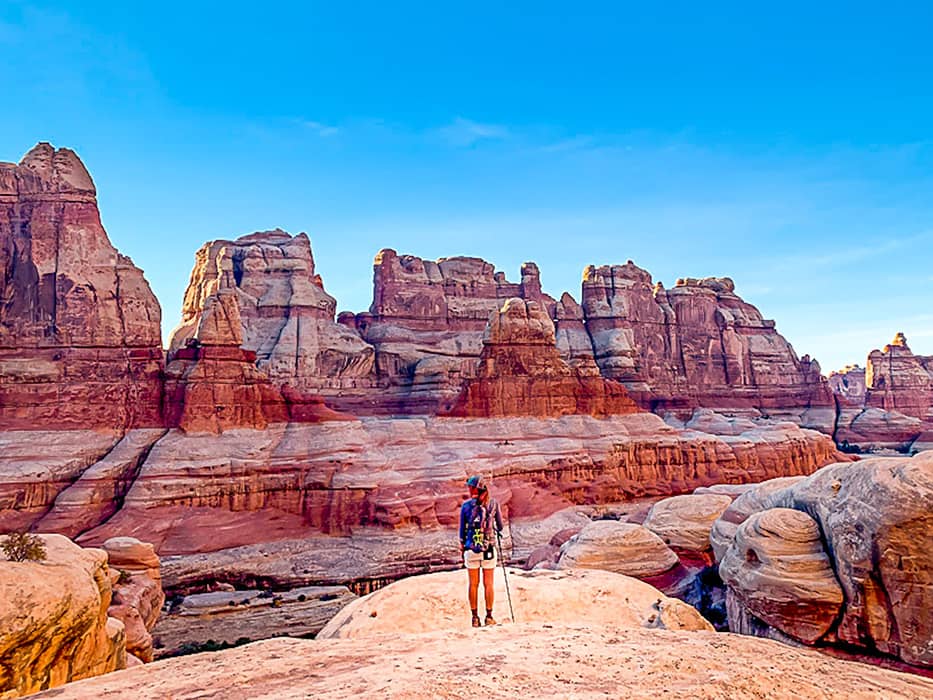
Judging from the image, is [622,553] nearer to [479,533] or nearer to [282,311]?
[479,533]

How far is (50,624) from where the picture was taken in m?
7.80

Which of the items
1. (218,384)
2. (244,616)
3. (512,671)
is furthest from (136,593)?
(218,384)

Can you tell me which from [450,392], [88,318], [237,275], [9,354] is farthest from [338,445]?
[237,275]

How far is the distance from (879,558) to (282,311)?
61.4 m

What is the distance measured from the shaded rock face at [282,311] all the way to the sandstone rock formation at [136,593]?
38.3 m

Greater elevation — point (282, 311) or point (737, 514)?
point (282, 311)

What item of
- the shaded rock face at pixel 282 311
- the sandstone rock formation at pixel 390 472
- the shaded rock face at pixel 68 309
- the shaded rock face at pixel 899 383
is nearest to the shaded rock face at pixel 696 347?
the shaded rock face at pixel 899 383

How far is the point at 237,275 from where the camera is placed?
Answer: 66.9m

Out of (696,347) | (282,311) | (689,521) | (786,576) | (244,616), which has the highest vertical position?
(282,311)

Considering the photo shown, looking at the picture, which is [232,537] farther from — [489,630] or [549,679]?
[549,679]

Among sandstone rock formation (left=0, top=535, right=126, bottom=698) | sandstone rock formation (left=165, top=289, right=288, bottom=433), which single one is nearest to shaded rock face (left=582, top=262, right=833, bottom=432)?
sandstone rock formation (left=165, top=289, right=288, bottom=433)

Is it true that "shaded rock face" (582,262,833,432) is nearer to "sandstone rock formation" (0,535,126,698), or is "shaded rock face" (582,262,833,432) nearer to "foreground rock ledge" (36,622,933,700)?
"sandstone rock formation" (0,535,126,698)

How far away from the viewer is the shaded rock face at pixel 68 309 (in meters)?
33.7

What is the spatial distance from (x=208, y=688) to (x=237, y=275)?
66.5 metres
